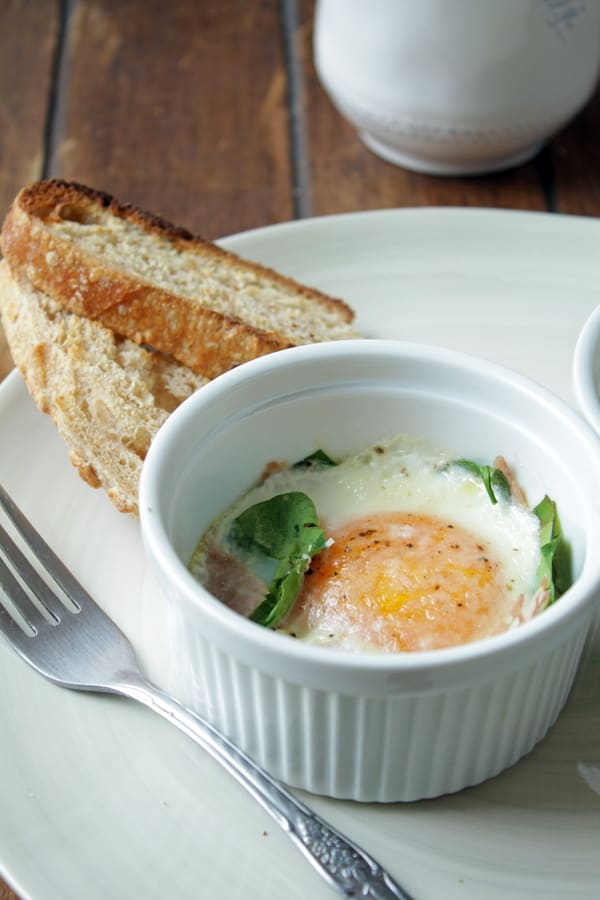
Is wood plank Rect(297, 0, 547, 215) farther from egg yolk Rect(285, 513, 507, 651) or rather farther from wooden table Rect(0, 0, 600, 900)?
egg yolk Rect(285, 513, 507, 651)

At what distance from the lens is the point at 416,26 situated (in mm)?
2732

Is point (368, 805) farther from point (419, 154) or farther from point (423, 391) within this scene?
point (419, 154)

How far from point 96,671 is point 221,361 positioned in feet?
2.17

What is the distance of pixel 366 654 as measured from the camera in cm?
147

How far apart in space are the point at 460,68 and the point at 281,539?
1.57m

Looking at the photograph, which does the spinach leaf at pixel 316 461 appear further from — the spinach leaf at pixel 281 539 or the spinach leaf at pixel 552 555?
the spinach leaf at pixel 552 555

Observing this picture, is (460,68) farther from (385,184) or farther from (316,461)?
(316,461)

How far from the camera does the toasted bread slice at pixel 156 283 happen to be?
7.02 ft

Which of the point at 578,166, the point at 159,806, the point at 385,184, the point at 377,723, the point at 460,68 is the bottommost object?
the point at 578,166

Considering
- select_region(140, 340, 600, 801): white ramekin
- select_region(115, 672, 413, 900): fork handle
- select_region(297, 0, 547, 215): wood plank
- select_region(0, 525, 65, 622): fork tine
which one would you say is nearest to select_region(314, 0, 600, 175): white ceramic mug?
select_region(297, 0, 547, 215): wood plank

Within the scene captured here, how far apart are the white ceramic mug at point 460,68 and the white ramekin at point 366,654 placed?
1.24 m

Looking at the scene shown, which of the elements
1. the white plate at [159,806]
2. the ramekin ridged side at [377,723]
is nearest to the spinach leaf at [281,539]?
the ramekin ridged side at [377,723]

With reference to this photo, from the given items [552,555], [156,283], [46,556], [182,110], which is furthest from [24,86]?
[552,555]

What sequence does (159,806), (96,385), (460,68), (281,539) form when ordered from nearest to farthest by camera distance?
(159,806) → (281,539) → (96,385) → (460,68)
